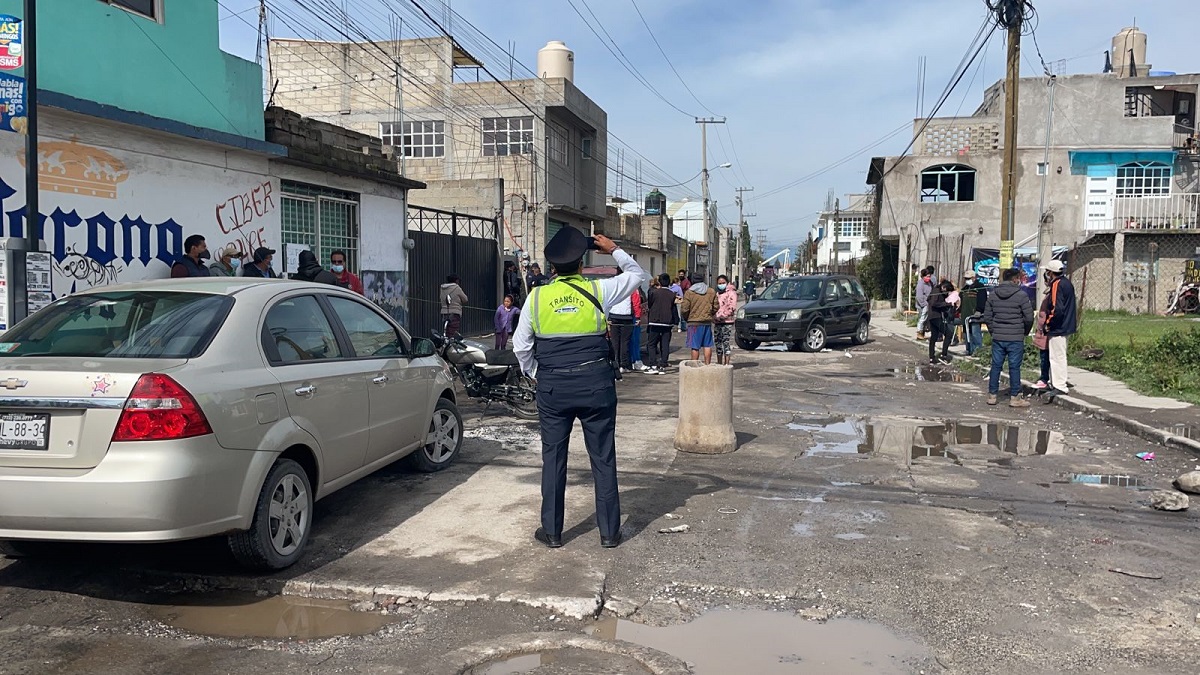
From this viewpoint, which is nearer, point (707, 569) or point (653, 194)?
point (707, 569)

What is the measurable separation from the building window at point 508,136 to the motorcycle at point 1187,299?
21.7 m

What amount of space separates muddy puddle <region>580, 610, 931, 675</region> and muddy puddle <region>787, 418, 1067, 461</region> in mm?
4114

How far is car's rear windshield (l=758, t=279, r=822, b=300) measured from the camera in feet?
64.4

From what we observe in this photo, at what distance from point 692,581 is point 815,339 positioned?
590 inches

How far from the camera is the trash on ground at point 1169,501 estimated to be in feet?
20.7

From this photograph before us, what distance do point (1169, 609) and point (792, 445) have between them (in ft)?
14.2

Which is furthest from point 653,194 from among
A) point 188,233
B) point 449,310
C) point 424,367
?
point 424,367

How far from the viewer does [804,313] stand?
18797 mm

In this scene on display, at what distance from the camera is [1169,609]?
14.6 feet

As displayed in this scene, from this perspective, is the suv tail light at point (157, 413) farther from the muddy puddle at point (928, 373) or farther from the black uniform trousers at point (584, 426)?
the muddy puddle at point (928, 373)

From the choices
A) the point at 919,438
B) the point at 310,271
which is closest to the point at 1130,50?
the point at 919,438

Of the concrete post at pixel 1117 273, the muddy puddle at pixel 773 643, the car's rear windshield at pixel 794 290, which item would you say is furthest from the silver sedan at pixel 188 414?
the concrete post at pixel 1117 273

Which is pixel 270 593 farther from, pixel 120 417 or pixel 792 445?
pixel 792 445

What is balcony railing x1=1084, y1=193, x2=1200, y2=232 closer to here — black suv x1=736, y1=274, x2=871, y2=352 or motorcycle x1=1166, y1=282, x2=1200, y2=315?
motorcycle x1=1166, y1=282, x2=1200, y2=315
